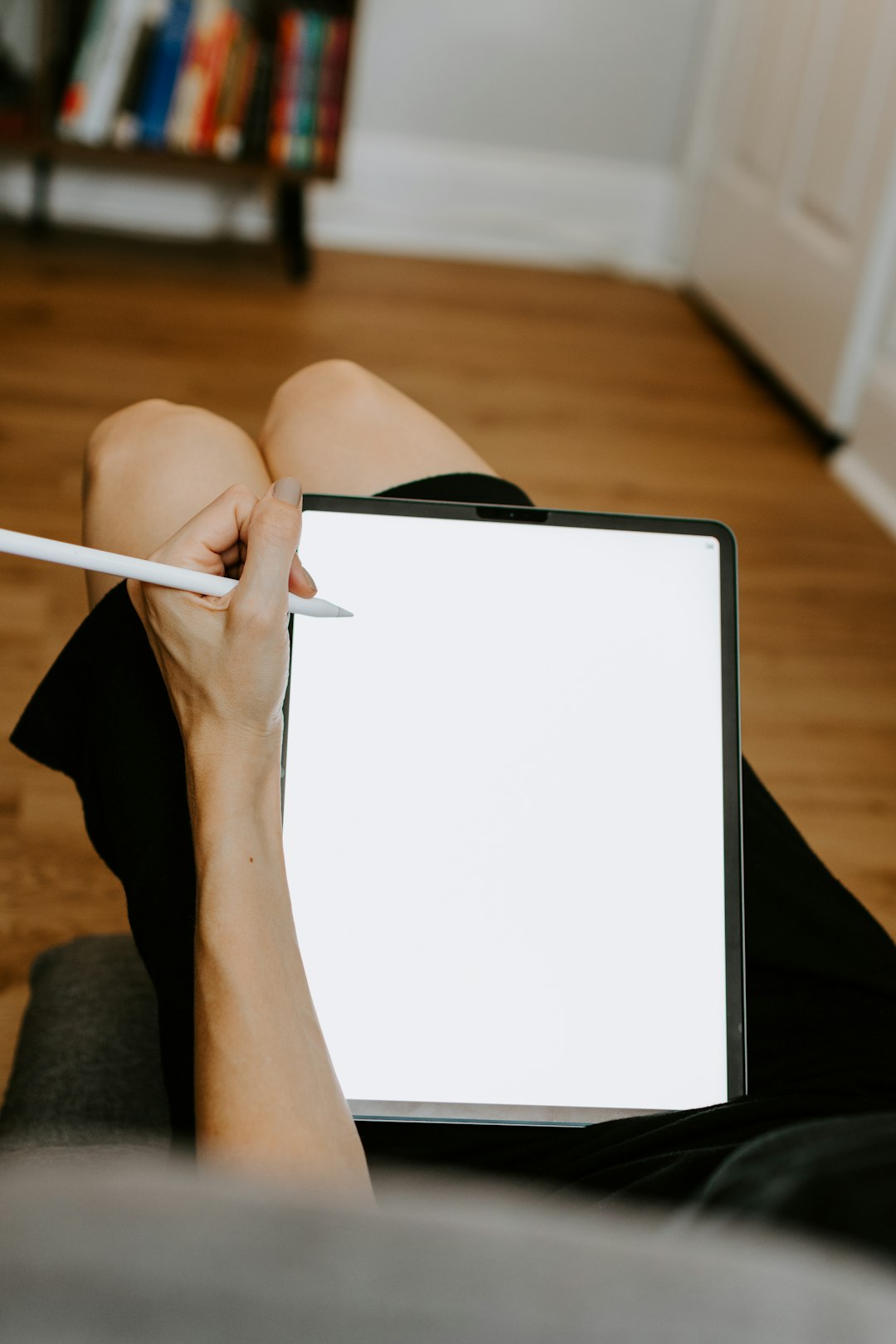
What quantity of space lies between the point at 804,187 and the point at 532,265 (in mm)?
Result: 708

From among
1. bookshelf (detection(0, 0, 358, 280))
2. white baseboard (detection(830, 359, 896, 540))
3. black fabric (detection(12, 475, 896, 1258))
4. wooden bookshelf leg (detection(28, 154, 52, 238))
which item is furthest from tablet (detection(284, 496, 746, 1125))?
wooden bookshelf leg (detection(28, 154, 52, 238))

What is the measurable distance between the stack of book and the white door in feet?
2.90

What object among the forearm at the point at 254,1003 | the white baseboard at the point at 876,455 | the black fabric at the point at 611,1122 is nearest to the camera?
the forearm at the point at 254,1003

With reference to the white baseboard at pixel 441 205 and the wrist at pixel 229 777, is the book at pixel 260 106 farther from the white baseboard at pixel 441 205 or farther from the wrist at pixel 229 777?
the wrist at pixel 229 777

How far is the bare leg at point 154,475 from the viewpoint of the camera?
0.76m

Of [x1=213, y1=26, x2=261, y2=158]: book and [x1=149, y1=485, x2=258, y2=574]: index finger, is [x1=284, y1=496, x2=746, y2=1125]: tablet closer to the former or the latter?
[x1=149, y1=485, x2=258, y2=574]: index finger

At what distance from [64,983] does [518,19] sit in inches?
99.7

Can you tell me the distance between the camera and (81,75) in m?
2.39

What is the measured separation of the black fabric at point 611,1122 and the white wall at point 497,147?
2.33m

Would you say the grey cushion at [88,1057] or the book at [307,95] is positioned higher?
the book at [307,95]

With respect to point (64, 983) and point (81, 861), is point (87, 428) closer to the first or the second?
point (81, 861)

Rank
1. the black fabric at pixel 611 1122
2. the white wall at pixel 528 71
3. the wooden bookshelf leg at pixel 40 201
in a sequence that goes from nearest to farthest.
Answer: the black fabric at pixel 611 1122, the wooden bookshelf leg at pixel 40 201, the white wall at pixel 528 71

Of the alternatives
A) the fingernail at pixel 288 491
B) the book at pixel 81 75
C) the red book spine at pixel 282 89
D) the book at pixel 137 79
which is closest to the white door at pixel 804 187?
the red book spine at pixel 282 89

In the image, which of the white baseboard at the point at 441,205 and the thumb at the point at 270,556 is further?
the white baseboard at the point at 441,205
